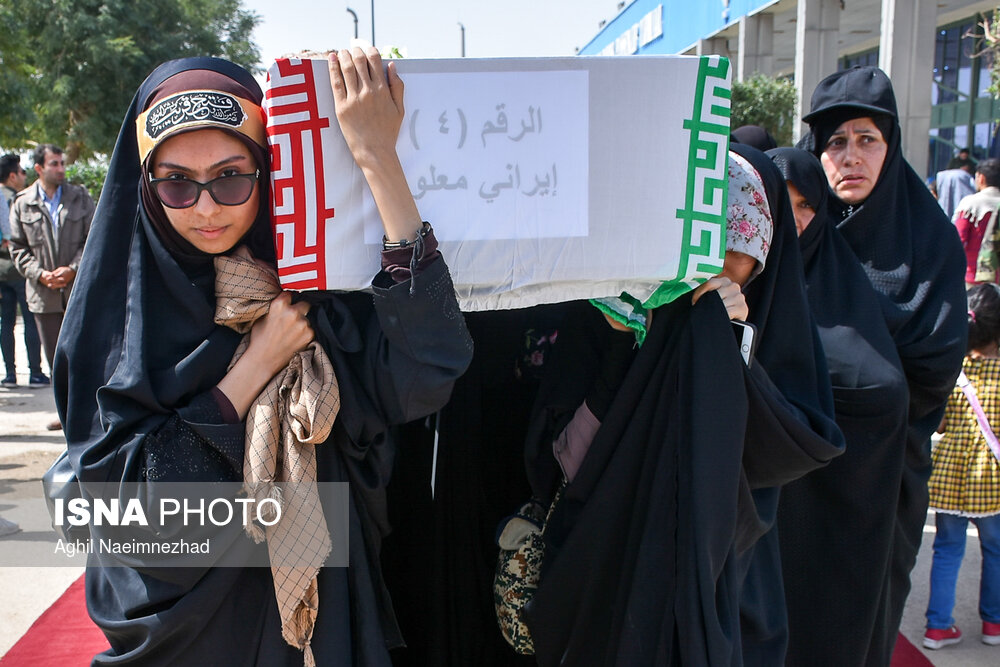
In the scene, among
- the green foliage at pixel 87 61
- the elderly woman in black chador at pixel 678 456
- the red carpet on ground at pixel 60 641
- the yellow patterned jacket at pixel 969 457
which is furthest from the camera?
the green foliage at pixel 87 61

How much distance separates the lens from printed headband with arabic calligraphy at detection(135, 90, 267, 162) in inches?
55.1

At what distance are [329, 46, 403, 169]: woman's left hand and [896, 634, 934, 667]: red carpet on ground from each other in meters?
2.68

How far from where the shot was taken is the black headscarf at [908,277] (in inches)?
94.2

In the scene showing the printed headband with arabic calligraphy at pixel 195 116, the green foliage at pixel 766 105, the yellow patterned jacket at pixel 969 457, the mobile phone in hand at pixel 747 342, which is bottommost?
the yellow patterned jacket at pixel 969 457

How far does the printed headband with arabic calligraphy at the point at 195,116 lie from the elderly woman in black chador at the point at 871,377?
1.56m

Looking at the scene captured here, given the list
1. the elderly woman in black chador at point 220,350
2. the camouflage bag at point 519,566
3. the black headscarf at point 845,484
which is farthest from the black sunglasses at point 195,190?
the black headscarf at point 845,484

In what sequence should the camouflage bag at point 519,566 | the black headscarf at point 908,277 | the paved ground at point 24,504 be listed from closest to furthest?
the camouflage bag at point 519,566
the black headscarf at point 908,277
the paved ground at point 24,504

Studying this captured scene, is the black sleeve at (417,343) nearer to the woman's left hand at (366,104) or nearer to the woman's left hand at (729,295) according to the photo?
the woman's left hand at (366,104)

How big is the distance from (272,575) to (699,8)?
62.7ft

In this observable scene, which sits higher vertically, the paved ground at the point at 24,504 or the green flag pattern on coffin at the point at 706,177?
the green flag pattern on coffin at the point at 706,177

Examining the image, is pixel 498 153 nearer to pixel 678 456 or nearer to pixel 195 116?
pixel 195 116

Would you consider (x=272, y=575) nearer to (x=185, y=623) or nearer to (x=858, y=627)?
(x=185, y=623)

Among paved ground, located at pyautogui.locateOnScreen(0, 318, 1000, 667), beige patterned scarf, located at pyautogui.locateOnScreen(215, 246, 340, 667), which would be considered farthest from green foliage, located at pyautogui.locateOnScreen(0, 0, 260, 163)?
beige patterned scarf, located at pyautogui.locateOnScreen(215, 246, 340, 667)

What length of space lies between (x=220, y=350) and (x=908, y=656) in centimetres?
274
